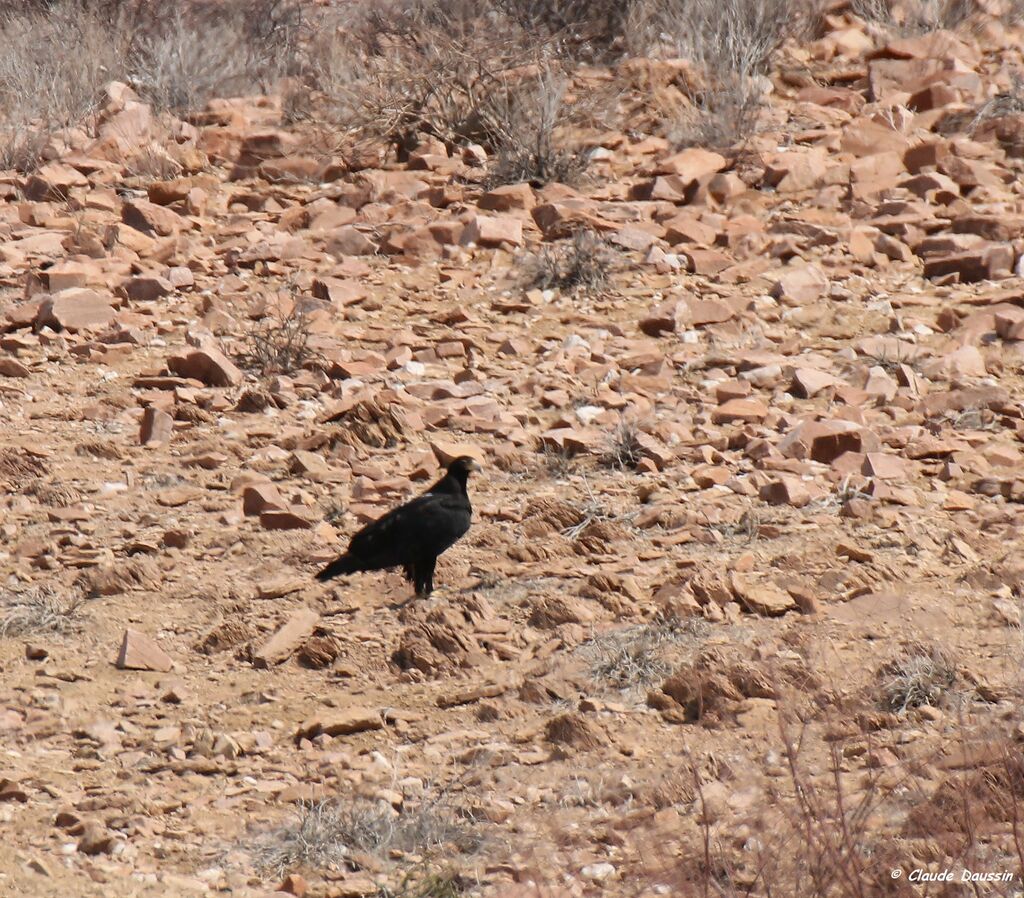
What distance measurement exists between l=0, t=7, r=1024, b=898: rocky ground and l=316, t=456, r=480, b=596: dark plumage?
142 millimetres

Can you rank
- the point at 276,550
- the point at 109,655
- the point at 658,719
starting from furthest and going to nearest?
1. the point at 276,550
2. the point at 109,655
3. the point at 658,719

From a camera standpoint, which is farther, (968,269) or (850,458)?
(968,269)

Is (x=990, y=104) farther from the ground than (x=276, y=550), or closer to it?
farther from the ground

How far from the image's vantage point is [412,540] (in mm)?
5980

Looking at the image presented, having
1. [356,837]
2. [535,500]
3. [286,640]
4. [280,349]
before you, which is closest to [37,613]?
[286,640]

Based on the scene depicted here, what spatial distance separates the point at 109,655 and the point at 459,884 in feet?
6.80

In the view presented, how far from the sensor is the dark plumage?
5992 millimetres

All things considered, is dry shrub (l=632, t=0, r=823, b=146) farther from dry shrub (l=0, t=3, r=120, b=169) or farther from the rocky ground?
dry shrub (l=0, t=3, r=120, b=169)

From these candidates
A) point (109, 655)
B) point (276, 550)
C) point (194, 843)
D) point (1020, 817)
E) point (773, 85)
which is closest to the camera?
point (1020, 817)

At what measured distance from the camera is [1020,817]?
12.7 feet

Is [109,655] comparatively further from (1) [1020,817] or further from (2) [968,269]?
(2) [968,269]

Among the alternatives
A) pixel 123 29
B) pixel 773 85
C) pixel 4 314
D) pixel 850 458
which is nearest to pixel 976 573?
pixel 850 458

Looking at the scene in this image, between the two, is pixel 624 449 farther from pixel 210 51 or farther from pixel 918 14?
pixel 210 51

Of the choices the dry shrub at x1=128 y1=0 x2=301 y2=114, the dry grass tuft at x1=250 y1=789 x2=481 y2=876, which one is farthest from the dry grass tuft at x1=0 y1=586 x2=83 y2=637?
the dry shrub at x1=128 y1=0 x2=301 y2=114
